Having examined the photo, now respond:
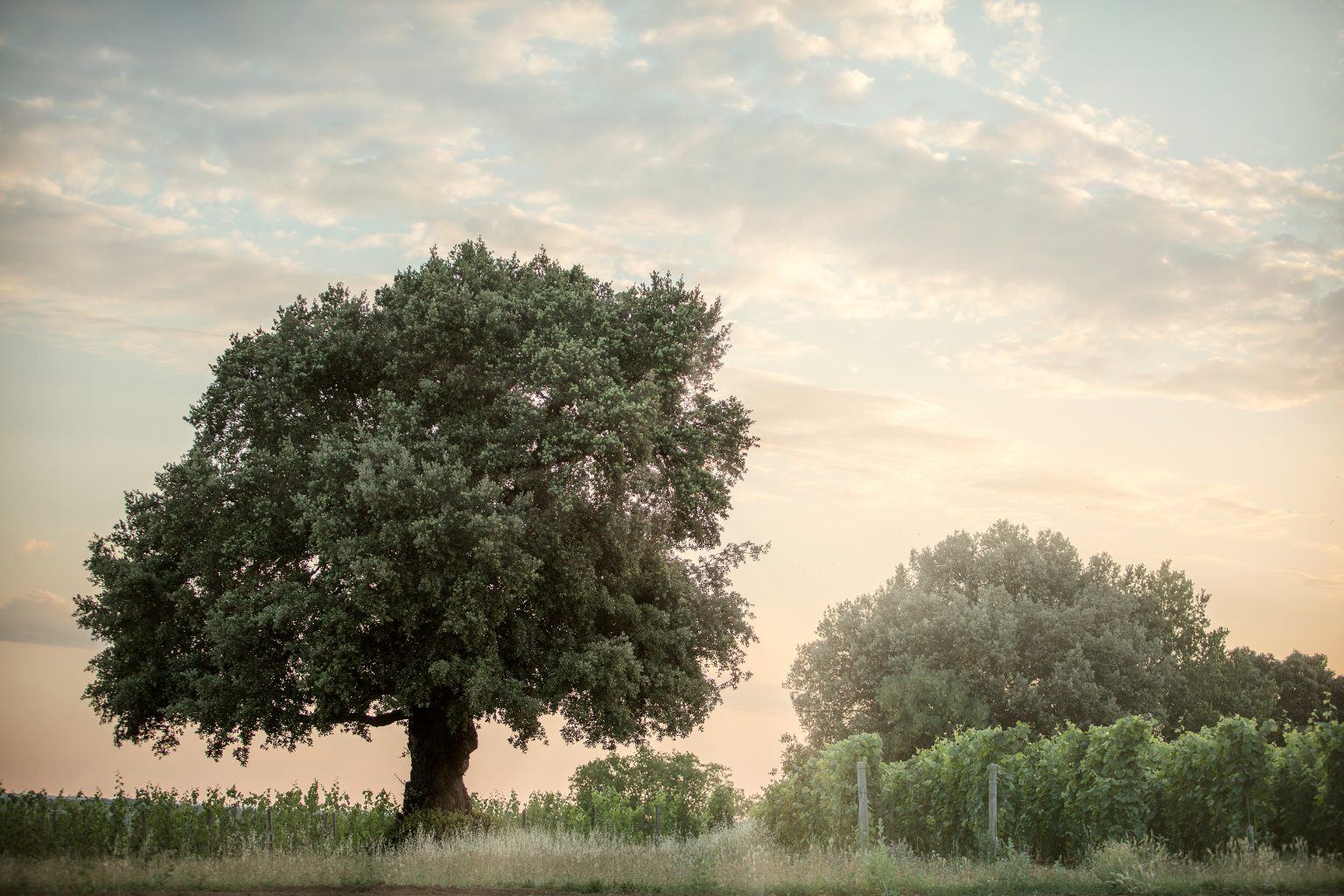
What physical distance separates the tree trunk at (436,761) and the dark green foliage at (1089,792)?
8.25 m

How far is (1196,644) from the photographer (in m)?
56.7

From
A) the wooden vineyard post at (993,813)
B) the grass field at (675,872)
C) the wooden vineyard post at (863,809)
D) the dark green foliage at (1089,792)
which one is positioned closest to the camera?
the grass field at (675,872)

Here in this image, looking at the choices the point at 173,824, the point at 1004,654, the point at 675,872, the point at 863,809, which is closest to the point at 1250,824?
the point at 863,809

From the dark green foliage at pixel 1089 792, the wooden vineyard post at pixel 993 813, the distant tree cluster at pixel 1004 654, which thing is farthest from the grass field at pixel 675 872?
the distant tree cluster at pixel 1004 654

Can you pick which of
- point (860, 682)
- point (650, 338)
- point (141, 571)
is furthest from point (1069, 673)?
point (141, 571)

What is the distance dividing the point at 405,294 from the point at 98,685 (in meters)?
12.5

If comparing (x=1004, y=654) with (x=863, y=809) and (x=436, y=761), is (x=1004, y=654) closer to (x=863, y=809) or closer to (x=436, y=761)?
(x=863, y=809)

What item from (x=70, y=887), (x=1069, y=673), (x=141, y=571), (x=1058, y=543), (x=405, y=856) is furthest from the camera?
(x=1058, y=543)

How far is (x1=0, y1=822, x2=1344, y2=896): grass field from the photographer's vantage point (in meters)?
17.0

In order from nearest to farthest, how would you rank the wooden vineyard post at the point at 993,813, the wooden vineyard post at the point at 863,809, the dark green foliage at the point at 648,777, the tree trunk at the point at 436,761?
the wooden vineyard post at the point at 863,809 < the wooden vineyard post at the point at 993,813 < the tree trunk at the point at 436,761 < the dark green foliage at the point at 648,777

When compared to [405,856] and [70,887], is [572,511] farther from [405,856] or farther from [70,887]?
[70,887]

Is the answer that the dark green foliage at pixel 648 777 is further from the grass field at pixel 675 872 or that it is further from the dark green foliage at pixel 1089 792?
the grass field at pixel 675 872

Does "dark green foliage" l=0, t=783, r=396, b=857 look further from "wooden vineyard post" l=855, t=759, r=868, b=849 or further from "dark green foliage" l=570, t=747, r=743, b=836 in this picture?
"dark green foliage" l=570, t=747, r=743, b=836

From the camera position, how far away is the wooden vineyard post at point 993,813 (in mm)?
22578
